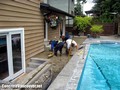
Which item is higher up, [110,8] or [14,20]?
[110,8]

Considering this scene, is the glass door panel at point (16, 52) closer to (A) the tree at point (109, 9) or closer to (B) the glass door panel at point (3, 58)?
(B) the glass door panel at point (3, 58)

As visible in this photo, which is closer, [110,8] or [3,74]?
[3,74]

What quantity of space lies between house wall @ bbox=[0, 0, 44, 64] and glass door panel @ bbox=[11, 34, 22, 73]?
381 mm

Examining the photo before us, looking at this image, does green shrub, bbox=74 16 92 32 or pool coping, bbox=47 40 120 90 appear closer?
pool coping, bbox=47 40 120 90

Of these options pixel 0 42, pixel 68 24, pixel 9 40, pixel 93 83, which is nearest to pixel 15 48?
pixel 9 40

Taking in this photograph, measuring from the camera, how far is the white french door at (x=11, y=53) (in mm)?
4664

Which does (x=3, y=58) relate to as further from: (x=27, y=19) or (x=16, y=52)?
(x=27, y=19)

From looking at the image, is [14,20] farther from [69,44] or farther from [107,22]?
[107,22]

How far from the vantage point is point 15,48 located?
527 cm

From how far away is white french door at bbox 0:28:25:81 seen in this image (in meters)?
4.66

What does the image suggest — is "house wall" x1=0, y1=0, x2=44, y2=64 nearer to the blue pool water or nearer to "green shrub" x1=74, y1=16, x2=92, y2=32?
the blue pool water

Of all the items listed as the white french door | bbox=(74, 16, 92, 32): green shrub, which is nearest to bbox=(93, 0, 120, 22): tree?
bbox=(74, 16, 92, 32): green shrub

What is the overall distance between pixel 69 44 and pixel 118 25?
12834 millimetres

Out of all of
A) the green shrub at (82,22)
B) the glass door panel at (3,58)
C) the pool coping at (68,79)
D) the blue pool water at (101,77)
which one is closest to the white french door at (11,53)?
the glass door panel at (3,58)
